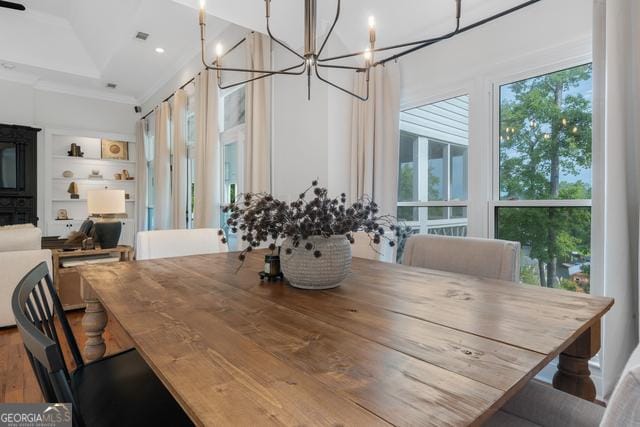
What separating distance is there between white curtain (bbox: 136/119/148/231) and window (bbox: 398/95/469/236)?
5.19m

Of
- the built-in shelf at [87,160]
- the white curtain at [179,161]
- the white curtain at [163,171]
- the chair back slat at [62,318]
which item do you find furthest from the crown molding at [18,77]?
the chair back slat at [62,318]

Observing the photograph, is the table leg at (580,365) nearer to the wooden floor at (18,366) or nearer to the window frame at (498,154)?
the window frame at (498,154)

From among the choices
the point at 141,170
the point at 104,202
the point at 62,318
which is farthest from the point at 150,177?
the point at 62,318

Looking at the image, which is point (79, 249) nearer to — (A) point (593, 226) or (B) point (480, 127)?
(B) point (480, 127)

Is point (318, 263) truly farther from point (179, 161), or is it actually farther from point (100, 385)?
point (179, 161)

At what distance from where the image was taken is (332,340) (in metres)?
0.80

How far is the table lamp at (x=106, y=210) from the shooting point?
3781mm

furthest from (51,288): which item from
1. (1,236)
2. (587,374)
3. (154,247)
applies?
(1,236)

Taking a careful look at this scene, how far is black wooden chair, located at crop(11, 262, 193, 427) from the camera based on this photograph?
717 millimetres

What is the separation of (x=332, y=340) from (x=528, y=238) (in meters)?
1.97

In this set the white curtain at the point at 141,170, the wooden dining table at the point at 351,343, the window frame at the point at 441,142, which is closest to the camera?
the wooden dining table at the point at 351,343

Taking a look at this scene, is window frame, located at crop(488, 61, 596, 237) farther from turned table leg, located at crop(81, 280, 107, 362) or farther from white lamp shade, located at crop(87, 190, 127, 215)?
white lamp shade, located at crop(87, 190, 127, 215)

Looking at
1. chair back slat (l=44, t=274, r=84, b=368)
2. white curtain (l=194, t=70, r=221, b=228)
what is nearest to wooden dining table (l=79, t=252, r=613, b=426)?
chair back slat (l=44, t=274, r=84, b=368)

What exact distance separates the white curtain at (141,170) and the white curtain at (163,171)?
1.17 m
